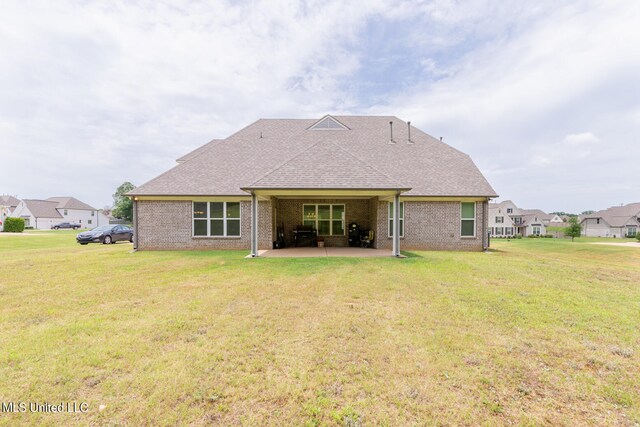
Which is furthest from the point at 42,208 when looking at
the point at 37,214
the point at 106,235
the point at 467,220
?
the point at 467,220

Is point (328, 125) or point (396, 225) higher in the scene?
point (328, 125)

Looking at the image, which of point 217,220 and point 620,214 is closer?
point 217,220

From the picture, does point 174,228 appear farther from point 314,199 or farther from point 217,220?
point 314,199

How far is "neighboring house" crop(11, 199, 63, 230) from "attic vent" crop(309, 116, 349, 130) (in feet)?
232

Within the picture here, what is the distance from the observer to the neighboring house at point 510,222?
5812 centimetres

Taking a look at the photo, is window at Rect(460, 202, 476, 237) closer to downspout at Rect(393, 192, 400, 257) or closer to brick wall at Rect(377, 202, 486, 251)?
brick wall at Rect(377, 202, 486, 251)

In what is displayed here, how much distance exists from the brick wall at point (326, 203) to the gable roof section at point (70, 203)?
72754mm

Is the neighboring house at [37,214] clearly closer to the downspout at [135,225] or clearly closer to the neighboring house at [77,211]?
the neighboring house at [77,211]

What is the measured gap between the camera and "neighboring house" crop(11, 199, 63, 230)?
5766 cm

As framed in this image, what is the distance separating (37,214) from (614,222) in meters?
122

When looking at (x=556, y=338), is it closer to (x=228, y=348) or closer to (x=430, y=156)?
(x=228, y=348)

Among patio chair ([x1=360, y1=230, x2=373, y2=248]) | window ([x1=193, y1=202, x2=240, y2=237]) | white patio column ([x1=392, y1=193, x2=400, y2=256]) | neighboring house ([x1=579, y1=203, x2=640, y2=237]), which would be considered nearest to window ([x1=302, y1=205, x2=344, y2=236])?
patio chair ([x1=360, y1=230, x2=373, y2=248])

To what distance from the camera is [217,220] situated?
562 inches

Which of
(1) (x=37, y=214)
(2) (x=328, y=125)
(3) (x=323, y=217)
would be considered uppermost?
(2) (x=328, y=125)
